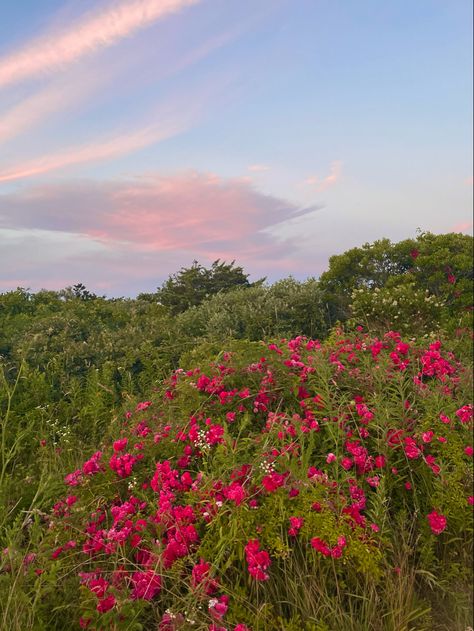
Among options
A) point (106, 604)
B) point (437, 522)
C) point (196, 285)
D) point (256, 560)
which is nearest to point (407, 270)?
point (196, 285)

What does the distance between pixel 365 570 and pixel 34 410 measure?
465 cm

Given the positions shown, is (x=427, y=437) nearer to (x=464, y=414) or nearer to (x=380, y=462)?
(x=380, y=462)

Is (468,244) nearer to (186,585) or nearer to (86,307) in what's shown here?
(86,307)

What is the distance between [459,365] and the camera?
599 centimetres

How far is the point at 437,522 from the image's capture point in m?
3.62

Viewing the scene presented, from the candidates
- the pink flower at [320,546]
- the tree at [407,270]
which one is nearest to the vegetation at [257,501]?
the pink flower at [320,546]

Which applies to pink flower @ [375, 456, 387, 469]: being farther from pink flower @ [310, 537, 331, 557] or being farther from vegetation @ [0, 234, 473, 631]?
pink flower @ [310, 537, 331, 557]

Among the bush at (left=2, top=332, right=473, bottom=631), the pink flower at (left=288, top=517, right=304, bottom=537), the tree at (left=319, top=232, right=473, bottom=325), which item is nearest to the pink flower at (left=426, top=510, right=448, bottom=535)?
the bush at (left=2, top=332, right=473, bottom=631)

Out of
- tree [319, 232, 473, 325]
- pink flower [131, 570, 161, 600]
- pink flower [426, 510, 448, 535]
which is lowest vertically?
pink flower [426, 510, 448, 535]

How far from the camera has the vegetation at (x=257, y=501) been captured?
3.03m

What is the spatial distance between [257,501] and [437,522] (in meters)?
1.25

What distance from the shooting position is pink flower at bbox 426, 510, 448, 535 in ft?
11.8

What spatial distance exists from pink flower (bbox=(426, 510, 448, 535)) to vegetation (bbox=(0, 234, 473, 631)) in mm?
13

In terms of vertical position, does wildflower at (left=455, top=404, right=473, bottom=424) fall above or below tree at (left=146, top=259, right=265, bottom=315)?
below
